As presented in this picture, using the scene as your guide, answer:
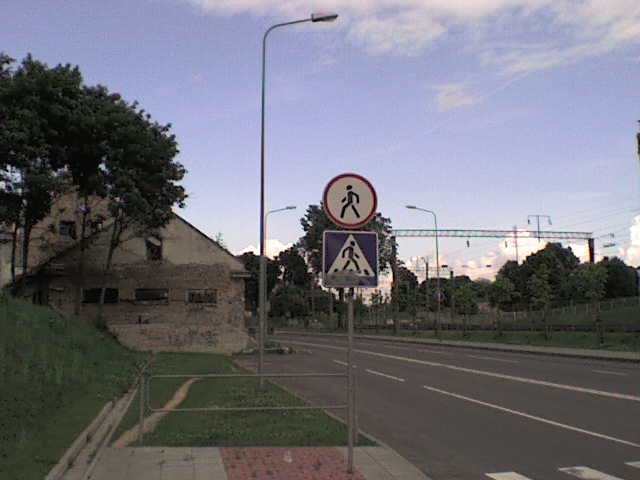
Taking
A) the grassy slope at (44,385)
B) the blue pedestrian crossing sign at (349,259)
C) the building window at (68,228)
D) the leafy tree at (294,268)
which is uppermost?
the leafy tree at (294,268)

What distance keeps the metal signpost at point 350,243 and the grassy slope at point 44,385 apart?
3698 mm

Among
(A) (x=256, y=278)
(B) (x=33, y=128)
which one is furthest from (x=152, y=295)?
(A) (x=256, y=278)

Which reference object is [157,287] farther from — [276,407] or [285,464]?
[285,464]

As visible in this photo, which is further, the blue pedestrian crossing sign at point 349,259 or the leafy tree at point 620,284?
the leafy tree at point 620,284

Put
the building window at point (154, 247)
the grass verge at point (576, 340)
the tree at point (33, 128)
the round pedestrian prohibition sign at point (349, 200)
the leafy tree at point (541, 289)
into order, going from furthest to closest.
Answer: the leafy tree at point (541, 289)
the building window at point (154, 247)
the grass verge at point (576, 340)
the tree at point (33, 128)
the round pedestrian prohibition sign at point (349, 200)

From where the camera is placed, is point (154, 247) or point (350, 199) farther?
point (154, 247)

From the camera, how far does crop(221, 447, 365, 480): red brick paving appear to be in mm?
7551

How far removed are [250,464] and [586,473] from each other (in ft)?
12.8

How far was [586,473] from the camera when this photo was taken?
7.83 metres

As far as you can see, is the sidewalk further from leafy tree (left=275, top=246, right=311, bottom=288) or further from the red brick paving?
leafy tree (left=275, top=246, right=311, bottom=288)

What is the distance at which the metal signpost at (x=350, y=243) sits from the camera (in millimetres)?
7617

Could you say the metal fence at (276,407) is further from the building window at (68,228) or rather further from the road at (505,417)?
the building window at (68,228)

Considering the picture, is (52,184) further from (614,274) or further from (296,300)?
(614,274)

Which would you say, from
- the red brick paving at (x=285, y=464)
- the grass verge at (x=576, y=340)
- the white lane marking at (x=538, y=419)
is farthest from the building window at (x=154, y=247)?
the red brick paving at (x=285, y=464)
